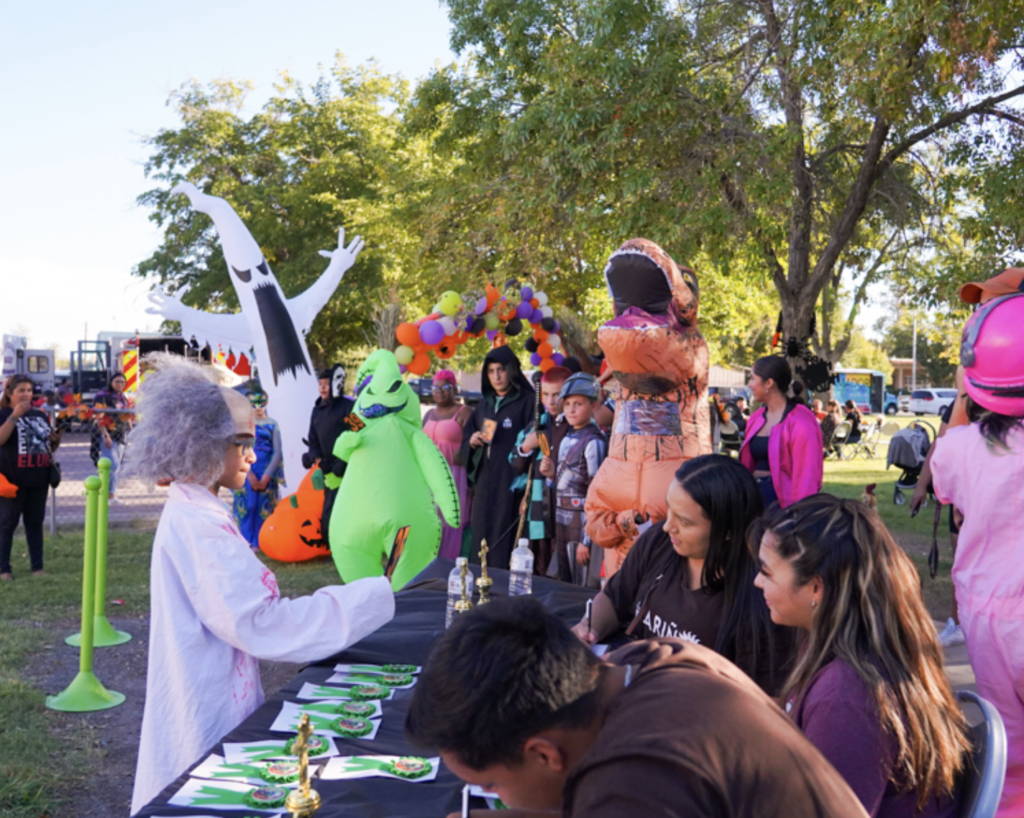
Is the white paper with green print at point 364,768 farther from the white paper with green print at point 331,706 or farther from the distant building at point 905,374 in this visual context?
the distant building at point 905,374

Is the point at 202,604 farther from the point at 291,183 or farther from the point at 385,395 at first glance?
the point at 291,183

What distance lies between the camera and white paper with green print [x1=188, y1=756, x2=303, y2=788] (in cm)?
189

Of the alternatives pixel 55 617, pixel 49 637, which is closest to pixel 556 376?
pixel 49 637

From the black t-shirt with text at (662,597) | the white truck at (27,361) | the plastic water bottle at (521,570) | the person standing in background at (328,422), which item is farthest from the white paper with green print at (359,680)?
the white truck at (27,361)

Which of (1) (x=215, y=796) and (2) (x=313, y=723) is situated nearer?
(1) (x=215, y=796)

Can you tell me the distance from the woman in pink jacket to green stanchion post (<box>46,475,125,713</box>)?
3529mm

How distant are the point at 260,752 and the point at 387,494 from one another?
9.87 feet

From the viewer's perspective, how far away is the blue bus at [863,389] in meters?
34.5

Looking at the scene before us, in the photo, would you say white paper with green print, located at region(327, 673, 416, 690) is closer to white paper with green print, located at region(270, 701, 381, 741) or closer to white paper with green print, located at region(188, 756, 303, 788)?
white paper with green print, located at region(270, 701, 381, 741)

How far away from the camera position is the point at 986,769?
1530mm

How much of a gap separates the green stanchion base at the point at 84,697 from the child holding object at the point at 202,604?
8.32 feet

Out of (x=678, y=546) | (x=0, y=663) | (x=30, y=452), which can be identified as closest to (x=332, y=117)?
(x=30, y=452)

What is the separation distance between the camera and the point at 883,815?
1.53 meters

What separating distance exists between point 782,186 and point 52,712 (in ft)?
21.5
